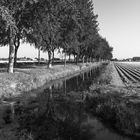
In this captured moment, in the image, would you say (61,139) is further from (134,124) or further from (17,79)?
(17,79)

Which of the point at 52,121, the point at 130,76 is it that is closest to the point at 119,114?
the point at 52,121

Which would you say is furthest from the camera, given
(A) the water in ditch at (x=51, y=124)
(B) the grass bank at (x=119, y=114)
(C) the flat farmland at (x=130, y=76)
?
(C) the flat farmland at (x=130, y=76)

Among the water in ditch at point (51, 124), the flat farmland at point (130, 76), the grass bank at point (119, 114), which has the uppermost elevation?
the flat farmland at point (130, 76)

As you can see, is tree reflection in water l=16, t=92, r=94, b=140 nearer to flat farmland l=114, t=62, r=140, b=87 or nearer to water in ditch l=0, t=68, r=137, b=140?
water in ditch l=0, t=68, r=137, b=140

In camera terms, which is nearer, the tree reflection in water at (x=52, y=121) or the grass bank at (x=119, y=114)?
the tree reflection in water at (x=52, y=121)

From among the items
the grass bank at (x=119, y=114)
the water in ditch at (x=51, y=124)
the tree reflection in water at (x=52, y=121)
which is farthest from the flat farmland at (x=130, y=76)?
the water in ditch at (x=51, y=124)

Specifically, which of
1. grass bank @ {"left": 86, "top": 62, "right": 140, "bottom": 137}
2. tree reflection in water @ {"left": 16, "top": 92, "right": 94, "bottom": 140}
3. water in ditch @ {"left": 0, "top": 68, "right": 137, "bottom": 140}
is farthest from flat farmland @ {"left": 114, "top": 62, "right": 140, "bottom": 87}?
water in ditch @ {"left": 0, "top": 68, "right": 137, "bottom": 140}

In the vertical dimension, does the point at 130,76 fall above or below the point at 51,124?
above

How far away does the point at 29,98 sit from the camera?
16.3 m

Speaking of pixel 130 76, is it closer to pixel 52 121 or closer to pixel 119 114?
pixel 119 114

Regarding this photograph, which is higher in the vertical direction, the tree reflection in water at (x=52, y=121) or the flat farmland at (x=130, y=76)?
the flat farmland at (x=130, y=76)

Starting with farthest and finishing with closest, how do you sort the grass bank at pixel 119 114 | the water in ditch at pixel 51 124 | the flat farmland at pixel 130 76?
the flat farmland at pixel 130 76
the grass bank at pixel 119 114
the water in ditch at pixel 51 124

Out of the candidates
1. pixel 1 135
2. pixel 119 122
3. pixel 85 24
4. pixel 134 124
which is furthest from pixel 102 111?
pixel 85 24

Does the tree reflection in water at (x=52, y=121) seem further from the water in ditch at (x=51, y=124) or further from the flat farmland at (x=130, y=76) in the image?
the flat farmland at (x=130, y=76)
